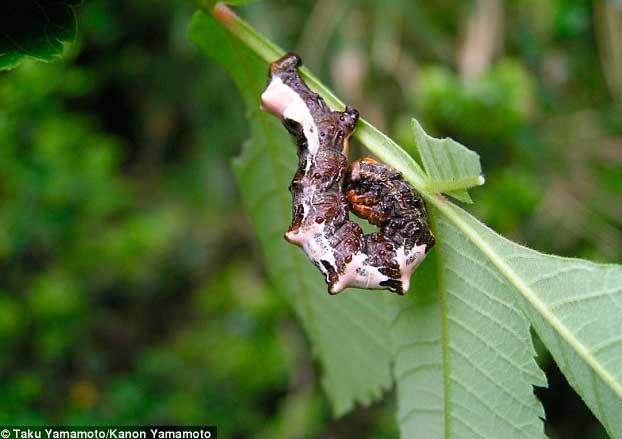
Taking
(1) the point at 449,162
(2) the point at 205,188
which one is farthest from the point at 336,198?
(2) the point at 205,188

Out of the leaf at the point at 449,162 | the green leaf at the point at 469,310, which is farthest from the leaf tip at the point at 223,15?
the leaf at the point at 449,162

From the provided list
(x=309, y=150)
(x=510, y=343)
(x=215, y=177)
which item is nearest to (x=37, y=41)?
(x=309, y=150)

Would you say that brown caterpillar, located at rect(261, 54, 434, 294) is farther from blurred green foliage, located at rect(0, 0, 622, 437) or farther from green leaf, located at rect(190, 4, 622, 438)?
blurred green foliage, located at rect(0, 0, 622, 437)

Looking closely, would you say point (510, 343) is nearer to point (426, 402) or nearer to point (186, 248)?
point (426, 402)

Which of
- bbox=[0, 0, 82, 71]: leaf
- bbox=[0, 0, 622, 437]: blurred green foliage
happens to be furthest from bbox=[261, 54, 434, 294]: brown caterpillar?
bbox=[0, 0, 622, 437]: blurred green foliage

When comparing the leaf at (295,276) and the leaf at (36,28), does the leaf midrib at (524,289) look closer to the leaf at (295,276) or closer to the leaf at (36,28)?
the leaf at (295,276)

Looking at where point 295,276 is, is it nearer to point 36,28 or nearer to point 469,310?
point 469,310
